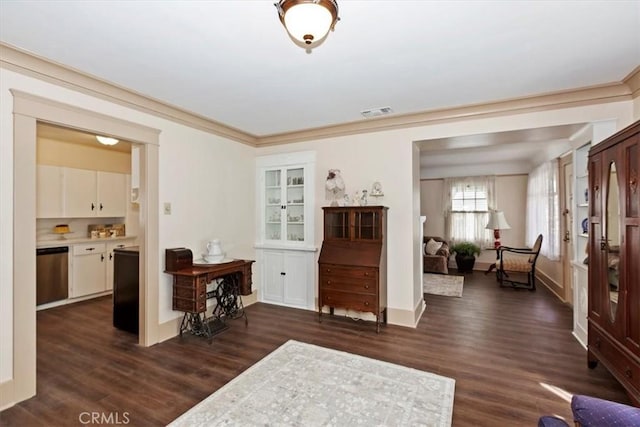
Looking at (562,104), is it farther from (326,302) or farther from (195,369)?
(195,369)

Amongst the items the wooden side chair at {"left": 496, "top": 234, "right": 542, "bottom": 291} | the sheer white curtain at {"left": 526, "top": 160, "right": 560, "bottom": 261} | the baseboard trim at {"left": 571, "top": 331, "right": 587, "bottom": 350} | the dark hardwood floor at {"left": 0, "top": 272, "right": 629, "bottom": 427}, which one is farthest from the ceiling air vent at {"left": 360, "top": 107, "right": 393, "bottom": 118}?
the wooden side chair at {"left": 496, "top": 234, "right": 542, "bottom": 291}

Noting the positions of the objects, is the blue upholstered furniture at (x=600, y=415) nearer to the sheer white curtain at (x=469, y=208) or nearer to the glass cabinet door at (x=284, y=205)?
the glass cabinet door at (x=284, y=205)

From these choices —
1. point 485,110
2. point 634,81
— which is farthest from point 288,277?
point 634,81

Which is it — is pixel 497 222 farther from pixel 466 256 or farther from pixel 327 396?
pixel 327 396

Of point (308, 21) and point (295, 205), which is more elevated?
point (308, 21)

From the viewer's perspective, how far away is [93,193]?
17.2 ft

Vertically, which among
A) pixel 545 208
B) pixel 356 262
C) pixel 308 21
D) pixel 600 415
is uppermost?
pixel 308 21

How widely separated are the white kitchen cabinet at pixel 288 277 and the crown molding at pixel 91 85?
2.09 meters

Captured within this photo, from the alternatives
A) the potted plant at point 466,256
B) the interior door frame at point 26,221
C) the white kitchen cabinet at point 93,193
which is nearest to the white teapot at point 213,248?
the interior door frame at point 26,221

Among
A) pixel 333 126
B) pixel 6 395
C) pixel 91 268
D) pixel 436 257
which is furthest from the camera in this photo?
pixel 436 257

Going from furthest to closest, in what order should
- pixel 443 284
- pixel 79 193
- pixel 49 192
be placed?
pixel 443 284 < pixel 79 193 < pixel 49 192

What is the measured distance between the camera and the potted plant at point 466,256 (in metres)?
7.33

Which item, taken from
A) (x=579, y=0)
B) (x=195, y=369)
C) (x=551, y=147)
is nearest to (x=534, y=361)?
(x=579, y=0)

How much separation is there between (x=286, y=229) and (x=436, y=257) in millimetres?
4052
